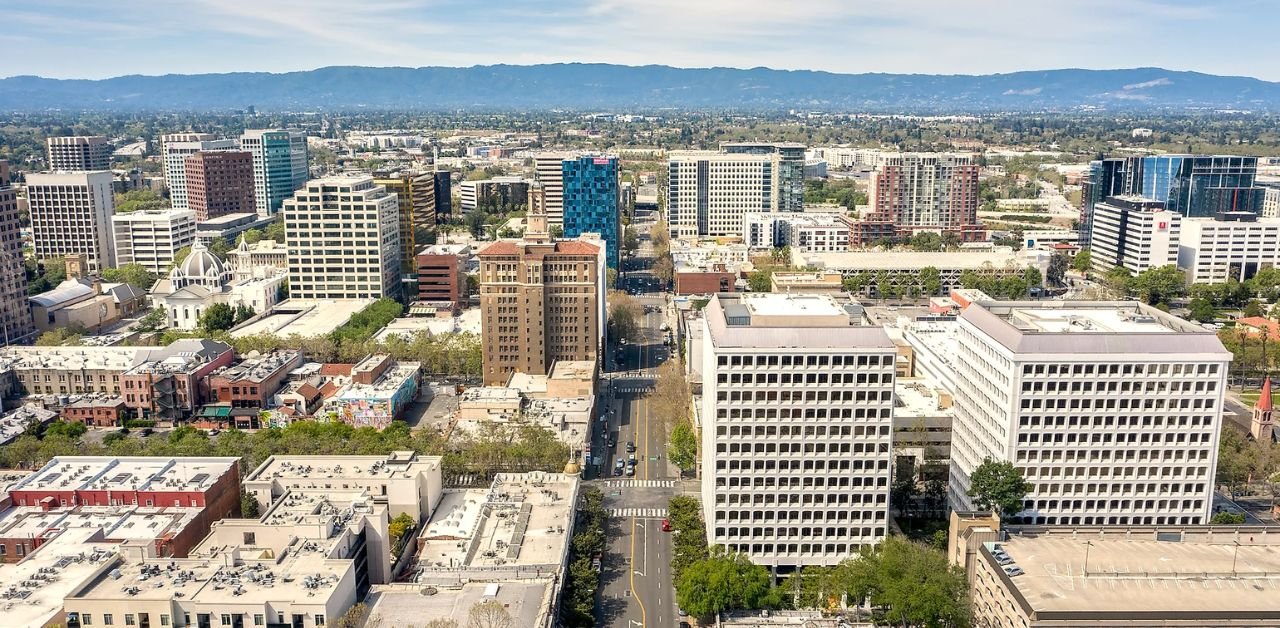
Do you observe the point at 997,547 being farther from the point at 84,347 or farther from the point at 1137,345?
the point at 84,347

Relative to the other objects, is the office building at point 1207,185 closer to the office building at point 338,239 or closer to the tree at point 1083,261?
the tree at point 1083,261

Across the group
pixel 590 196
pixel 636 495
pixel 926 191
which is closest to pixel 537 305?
pixel 636 495

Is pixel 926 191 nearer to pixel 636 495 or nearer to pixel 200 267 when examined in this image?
pixel 200 267

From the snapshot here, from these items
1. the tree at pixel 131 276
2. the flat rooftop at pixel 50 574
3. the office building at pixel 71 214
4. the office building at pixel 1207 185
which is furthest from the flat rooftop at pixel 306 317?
the office building at pixel 1207 185


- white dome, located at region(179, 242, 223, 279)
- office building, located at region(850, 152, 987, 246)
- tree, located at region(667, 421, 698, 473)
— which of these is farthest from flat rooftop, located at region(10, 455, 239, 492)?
office building, located at region(850, 152, 987, 246)

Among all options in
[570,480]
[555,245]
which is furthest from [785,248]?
[570,480]

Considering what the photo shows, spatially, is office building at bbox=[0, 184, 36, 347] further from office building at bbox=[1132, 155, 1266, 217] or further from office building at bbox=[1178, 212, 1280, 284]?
office building at bbox=[1132, 155, 1266, 217]

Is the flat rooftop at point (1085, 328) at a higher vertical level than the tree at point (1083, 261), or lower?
higher
